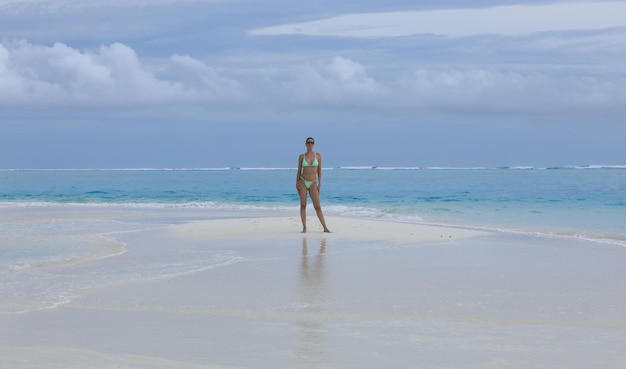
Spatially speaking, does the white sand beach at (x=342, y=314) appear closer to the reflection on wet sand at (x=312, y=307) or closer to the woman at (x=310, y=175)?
the reflection on wet sand at (x=312, y=307)

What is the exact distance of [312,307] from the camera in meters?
7.45

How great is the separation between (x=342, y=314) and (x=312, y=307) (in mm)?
440

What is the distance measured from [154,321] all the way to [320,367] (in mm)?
2162

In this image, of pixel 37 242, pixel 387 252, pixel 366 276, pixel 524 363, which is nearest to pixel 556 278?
pixel 366 276

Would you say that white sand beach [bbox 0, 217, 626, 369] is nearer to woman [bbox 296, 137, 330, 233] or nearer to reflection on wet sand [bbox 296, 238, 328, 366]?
reflection on wet sand [bbox 296, 238, 328, 366]

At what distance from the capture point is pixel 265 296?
813cm

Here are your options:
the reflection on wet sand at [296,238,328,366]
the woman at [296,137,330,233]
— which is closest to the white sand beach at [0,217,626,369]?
the reflection on wet sand at [296,238,328,366]

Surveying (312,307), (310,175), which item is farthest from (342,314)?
(310,175)

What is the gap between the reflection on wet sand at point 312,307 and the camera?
5.64m

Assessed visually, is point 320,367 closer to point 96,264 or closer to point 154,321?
point 154,321

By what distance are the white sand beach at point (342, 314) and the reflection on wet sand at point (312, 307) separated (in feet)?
0.05

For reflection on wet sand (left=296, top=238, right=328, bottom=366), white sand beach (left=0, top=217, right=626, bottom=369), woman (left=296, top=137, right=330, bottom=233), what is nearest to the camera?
white sand beach (left=0, top=217, right=626, bottom=369)

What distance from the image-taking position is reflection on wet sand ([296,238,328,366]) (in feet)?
18.5

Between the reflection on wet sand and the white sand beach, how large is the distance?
0.01 metres
